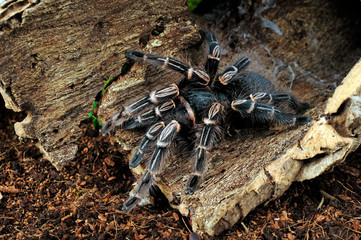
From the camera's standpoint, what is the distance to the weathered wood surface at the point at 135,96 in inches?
120

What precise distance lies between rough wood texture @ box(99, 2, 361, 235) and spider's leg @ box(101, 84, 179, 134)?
0.56 feet

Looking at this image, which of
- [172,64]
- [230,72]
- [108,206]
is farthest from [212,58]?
[108,206]

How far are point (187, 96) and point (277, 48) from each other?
1.64m

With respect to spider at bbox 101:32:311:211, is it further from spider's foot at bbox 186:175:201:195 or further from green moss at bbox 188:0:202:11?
green moss at bbox 188:0:202:11

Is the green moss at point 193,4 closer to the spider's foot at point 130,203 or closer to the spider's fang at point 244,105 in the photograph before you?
the spider's fang at point 244,105

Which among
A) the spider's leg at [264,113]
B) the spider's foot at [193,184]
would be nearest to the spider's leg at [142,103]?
the spider's leg at [264,113]

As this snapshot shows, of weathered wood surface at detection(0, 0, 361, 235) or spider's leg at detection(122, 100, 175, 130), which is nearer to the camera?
weathered wood surface at detection(0, 0, 361, 235)

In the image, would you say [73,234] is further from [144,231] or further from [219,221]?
[219,221]

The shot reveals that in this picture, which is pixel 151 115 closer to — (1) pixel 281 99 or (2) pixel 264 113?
(2) pixel 264 113

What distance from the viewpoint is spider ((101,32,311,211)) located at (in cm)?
323

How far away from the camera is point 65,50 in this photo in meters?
3.37

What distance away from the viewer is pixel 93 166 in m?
3.83

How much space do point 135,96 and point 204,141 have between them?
936 millimetres

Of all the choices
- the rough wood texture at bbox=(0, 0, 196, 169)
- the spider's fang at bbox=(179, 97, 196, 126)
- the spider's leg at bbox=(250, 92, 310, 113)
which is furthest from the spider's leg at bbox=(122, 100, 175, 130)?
the spider's leg at bbox=(250, 92, 310, 113)
